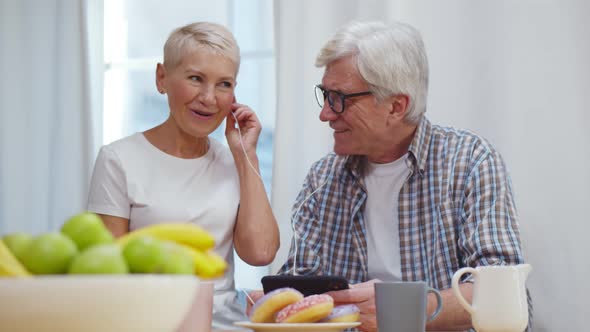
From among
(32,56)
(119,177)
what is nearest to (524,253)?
(119,177)

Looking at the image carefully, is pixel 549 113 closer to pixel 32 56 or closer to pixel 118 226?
pixel 118 226

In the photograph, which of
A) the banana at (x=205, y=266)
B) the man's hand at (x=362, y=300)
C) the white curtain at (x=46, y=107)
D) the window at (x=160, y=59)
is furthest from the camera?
the white curtain at (x=46, y=107)

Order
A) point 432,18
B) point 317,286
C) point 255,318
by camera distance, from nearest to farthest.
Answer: point 255,318, point 317,286, point 432,18

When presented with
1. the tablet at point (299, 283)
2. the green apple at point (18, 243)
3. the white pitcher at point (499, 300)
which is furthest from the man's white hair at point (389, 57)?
the green apple at point (18, 243)

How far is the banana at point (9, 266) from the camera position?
61cm

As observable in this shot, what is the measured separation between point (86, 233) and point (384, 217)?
5.24 ft

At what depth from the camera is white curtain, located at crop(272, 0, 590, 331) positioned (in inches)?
86.2

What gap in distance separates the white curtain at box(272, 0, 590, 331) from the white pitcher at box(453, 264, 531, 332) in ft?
3.18

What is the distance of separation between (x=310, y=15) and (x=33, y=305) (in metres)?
2.12

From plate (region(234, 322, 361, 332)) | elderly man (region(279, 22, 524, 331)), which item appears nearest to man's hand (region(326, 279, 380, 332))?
elderly man (region(279, 22, 524, 331))

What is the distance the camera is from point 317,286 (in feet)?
5.35

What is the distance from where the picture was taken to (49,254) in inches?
24.6

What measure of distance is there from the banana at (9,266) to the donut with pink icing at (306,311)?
60 centimetres

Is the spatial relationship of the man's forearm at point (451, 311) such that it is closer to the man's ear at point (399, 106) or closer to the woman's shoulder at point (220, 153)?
the man's ear at point (399, 106)
